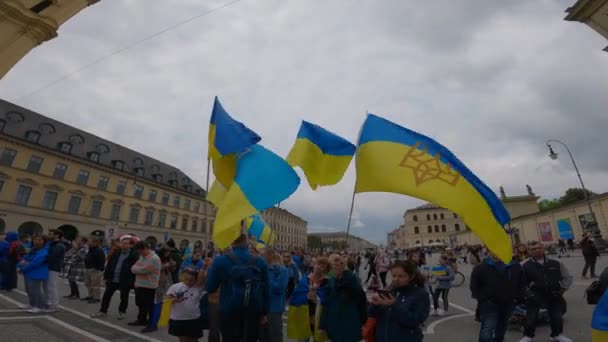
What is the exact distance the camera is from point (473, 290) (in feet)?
17.8

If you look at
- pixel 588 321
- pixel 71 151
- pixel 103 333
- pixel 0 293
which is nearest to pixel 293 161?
pixel 103 333

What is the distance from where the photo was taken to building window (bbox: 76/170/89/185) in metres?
40.5

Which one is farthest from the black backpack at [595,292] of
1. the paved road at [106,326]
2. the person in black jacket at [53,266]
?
the person in black jacket at [53,266]

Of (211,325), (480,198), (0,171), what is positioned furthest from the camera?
(0,171)

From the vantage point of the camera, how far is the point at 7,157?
111ft

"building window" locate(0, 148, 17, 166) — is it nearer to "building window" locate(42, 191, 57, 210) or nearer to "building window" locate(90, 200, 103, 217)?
"building window" locate(42, 191, 57, 210)

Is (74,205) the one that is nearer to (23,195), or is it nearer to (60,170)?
(60,170)

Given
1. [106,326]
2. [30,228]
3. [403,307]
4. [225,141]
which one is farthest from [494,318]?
[30,228]

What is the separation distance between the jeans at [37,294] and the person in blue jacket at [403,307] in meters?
8.58

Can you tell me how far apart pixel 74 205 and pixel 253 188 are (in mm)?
44864

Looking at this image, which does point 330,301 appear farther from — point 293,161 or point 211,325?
point 293,161

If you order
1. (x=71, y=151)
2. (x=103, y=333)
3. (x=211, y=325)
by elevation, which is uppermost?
(x=71, y=151)

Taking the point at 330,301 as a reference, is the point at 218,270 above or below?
above

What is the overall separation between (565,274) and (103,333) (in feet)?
28.9
